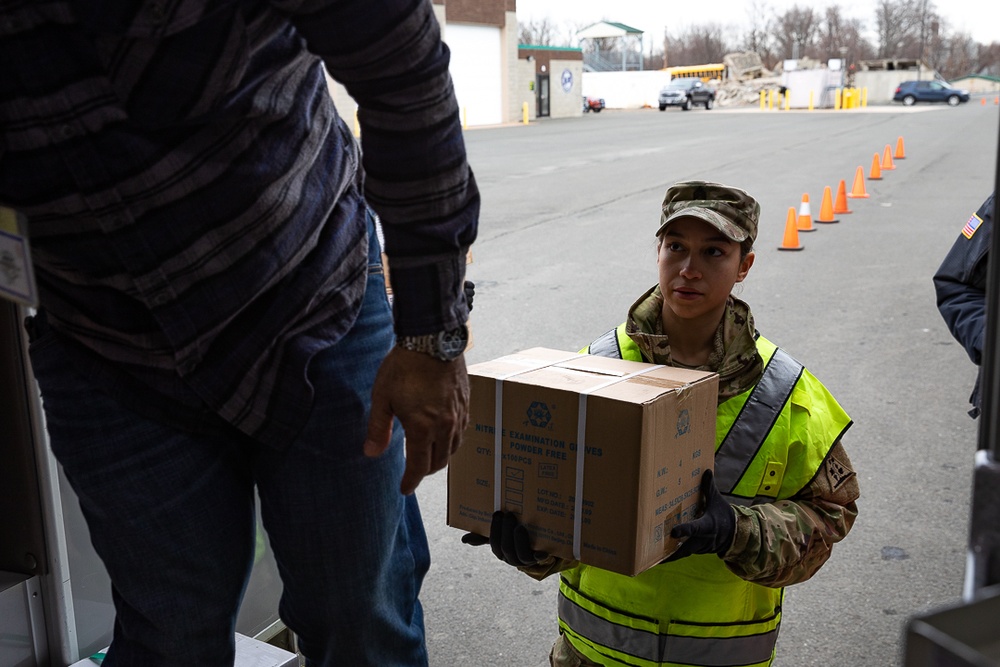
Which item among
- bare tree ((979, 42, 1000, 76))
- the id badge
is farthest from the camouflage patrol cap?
bare tree ((979, 42, 1000, 76))

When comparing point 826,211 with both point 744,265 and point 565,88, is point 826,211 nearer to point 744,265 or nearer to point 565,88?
point 744,265

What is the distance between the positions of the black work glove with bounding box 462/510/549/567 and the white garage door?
38.5m

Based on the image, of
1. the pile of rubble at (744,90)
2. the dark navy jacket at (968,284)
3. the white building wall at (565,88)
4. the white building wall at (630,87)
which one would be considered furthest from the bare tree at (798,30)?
the dark navy jacket at (968,284)

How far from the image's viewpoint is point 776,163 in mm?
18891

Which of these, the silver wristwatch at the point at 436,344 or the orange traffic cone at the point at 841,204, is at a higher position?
the silver wristwatch at the point at 436,344

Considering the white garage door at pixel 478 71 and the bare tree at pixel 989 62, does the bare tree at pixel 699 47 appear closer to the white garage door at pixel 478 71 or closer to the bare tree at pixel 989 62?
the bare tree at pixel 989 62

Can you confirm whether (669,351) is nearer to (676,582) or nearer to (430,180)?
(676,582)

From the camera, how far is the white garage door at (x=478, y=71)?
133ft

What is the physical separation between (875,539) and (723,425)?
2023 millimetres

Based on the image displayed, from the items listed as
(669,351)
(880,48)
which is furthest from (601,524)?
(880,48)

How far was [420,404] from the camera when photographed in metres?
1.54

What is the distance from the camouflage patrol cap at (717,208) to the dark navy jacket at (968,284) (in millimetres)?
866

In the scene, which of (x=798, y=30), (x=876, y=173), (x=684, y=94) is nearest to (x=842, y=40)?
(x=798, y=30)

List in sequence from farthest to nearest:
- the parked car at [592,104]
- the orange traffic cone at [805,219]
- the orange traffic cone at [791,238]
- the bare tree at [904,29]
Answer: the bare tree at [904,29] → the parked car at [592,104] → the orange traffic cone at [805,219] → the orange traffic cone at [791,238]
